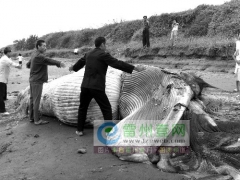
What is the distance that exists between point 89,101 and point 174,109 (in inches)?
57.9

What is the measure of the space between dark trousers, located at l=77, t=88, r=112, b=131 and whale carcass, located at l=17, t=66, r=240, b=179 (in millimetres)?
293

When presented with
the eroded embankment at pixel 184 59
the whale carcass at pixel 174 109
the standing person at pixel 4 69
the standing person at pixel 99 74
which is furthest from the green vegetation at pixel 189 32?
the standing person at pixel 99 74

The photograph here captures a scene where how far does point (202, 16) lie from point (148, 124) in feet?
53.3

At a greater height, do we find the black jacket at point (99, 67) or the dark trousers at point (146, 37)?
the dark trousers at point (146, 37)

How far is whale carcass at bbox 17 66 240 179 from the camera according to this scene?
3729 millimetres

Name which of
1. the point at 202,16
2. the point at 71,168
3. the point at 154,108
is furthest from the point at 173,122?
the point at 202,16

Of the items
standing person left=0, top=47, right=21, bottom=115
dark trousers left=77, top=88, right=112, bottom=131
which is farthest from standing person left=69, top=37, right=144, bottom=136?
standing person left=0, top=47, right=21, bottom=115

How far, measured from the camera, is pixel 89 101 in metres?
4.83

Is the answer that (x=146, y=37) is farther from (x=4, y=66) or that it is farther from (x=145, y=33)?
(x=4, y=66)

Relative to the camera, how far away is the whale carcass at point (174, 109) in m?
3.73

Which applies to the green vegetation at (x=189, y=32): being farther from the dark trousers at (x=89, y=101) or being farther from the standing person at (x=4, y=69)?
the dark trousers at (x=89, y=101)

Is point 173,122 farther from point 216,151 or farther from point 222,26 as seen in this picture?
point 222,26

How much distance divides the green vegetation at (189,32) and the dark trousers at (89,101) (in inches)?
376

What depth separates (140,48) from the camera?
58.4 ft
